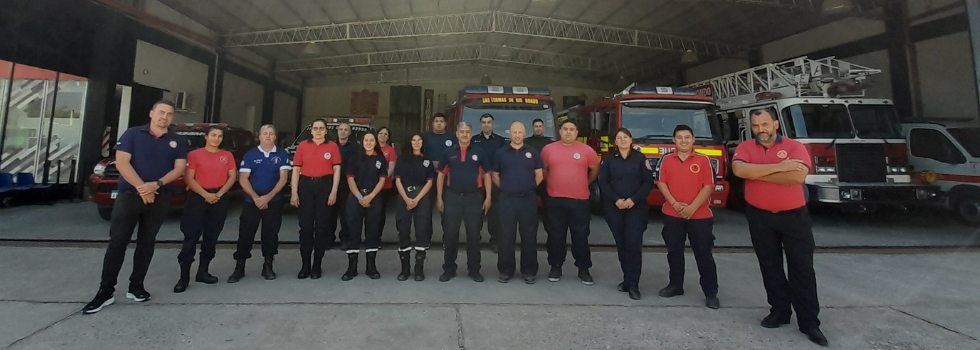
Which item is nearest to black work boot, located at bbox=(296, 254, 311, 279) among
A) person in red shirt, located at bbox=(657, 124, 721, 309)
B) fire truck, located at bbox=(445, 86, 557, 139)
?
person in red shirt, located at bbox=(657, 124, 721, 309)

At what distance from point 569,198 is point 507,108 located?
11.5 feet

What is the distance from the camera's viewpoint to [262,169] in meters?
4.34

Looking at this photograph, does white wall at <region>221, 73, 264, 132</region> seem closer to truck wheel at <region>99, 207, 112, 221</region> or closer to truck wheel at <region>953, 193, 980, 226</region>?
truck wheel at <region>99, 207, 112, 221</region>

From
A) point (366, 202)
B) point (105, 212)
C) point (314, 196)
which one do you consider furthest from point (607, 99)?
point (105, 212)

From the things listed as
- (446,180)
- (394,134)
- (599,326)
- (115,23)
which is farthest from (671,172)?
(394,134)

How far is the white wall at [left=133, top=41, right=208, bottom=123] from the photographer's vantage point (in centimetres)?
1177

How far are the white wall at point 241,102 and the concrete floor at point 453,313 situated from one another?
1332cm

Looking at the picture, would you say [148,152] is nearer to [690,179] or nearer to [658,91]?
[690,179]

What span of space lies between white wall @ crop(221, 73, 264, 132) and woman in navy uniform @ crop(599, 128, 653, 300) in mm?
16929

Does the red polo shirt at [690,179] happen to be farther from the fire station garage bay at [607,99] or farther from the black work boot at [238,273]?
the black work boot at [238,273]

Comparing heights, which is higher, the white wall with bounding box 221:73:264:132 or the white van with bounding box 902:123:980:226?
the white wall with bounding box 221:73:264:132

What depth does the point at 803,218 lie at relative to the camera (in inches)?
121

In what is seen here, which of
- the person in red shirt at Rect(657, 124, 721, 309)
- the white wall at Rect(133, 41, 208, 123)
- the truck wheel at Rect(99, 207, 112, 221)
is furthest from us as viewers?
the white wall at Rect(133, 41, 208, 123)

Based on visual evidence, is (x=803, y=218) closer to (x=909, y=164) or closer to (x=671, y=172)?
(x=671, y=172)
